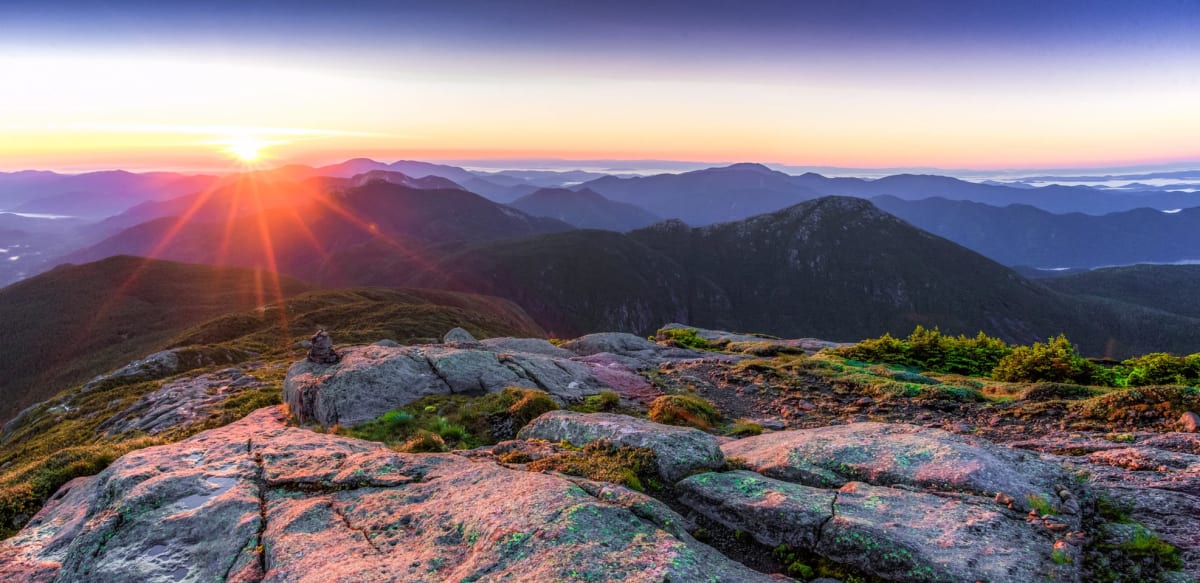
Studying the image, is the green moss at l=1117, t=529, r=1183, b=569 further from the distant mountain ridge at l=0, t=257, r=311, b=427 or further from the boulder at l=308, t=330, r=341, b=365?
the distant mountain ridge at l=0, t=257, r=311, b=427

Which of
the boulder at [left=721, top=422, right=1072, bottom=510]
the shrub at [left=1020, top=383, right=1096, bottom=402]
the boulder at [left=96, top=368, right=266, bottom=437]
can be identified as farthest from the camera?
the boulder at [left=96, top=368, right=266, bottom=437]

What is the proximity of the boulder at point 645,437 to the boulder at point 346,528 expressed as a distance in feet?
8.05

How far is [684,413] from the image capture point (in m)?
17.4

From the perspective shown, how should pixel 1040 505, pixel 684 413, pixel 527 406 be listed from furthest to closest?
pixel 684 413 < pixel 527 406 < pixel 1040 505

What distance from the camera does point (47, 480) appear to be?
42.1ft

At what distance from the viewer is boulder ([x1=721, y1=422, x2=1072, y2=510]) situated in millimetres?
9250

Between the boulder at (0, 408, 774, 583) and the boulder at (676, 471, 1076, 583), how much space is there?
1.59 meters

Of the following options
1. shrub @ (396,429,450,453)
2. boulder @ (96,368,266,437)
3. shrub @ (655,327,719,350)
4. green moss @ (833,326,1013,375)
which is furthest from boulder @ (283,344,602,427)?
green moss @ (833,326,1013,375)

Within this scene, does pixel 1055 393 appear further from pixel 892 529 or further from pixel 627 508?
pixel 627 508

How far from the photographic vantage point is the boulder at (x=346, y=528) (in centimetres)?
711

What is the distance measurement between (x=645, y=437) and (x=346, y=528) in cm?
660

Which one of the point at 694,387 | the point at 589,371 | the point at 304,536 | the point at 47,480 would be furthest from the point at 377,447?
the point at 694,387

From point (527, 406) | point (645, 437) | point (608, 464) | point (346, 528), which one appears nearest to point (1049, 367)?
point (645, 437)

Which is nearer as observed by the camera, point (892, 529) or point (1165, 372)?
point (892, 529)
